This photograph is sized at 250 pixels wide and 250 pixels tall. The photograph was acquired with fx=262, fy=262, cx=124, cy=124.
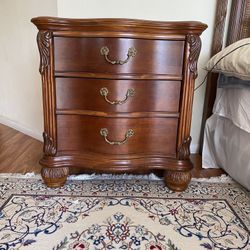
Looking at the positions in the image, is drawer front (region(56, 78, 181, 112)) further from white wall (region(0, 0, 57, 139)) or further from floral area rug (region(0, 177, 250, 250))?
white wall (region(0, 0, 57, 139))

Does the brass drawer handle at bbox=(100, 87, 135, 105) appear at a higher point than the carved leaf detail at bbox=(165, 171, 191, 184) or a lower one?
higher

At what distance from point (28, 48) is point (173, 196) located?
4.36ft

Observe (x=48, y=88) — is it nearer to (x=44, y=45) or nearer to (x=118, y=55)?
(x=44, y=45)

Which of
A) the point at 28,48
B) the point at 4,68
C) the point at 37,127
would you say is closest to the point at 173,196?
the point at 37,127

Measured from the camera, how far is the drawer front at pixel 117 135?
1147mm

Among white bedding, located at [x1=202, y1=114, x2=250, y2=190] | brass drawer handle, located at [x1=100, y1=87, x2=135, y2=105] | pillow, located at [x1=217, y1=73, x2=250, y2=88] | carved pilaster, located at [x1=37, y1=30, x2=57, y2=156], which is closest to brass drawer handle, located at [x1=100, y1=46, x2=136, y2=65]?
brass drawer handle, located at [x1=100, y1=87, x2=135, y2=105]

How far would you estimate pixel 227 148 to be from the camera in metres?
1.38

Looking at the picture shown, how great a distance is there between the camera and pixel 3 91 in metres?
2.15

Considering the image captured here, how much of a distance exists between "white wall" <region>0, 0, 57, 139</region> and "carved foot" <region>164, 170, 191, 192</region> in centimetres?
106

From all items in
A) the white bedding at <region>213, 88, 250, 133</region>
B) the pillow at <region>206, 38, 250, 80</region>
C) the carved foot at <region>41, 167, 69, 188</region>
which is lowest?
the carved foot at <region>41, 167, 69, 188</region>

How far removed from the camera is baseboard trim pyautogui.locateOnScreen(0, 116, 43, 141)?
1925 millimetres

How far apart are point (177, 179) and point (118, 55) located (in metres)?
0.62

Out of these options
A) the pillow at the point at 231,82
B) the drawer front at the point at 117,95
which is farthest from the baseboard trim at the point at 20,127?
the pillow at the point at 231,82

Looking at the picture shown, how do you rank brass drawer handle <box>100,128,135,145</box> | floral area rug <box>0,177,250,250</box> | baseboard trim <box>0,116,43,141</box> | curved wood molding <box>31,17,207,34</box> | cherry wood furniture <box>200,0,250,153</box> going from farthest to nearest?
baseboard trim <box>0,116,43,141</box>
cherry wood furniture <box>200,0,250,153</box>
brass drawer handle <box>100,128,135,145</box>
curved wood molding <box>31,17,207,34</box>
floral area rug <box>0,177,250,250</box>
